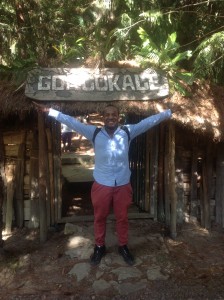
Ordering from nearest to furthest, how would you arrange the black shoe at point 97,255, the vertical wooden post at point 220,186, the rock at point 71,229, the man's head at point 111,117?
the man's head at point 111,117 < the black shoe at point 97,255 < the rock at point 71,229 < the vertical wooden post at point 220,186

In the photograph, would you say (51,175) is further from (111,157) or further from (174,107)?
(174,107)

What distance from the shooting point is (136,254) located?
5070 millimetres

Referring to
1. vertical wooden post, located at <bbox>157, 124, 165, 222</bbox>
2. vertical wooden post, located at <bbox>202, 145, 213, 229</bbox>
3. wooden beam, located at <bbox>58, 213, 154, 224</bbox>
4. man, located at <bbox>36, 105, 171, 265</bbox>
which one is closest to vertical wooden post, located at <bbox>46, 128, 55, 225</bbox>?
wooden beam, located at <bbox>58, 213, 154, 224</bbox>

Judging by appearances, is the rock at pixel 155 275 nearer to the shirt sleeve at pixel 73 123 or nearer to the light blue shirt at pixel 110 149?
the light blue shirt at pixel 110 149

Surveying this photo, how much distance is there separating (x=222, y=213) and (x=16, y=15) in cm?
637

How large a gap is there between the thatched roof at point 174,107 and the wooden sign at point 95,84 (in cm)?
11

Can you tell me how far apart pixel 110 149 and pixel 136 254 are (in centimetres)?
193

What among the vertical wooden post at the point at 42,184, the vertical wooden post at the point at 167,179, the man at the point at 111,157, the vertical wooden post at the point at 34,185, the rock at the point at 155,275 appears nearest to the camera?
the man at the point at 111,157

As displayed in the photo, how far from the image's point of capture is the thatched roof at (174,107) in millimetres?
4984

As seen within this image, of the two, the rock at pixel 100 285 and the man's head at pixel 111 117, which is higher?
the man's head at pixel 111 117

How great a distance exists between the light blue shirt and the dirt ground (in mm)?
1464

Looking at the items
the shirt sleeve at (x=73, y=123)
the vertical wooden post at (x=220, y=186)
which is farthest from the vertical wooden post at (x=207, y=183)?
the shirt sleeve at (x=73, y=123)

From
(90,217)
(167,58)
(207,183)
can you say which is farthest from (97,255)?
(167,58)

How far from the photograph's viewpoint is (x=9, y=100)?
16.3 ft
